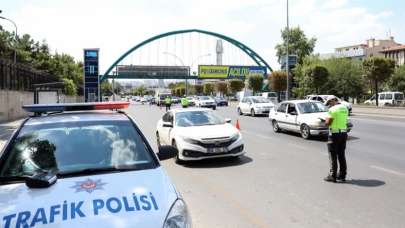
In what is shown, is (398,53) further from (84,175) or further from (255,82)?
(84,175)

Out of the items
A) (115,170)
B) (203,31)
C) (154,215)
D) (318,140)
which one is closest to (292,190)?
(115,170)

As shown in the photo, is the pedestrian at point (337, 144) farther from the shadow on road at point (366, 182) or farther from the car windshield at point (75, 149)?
the car windshield at point (75, 149)

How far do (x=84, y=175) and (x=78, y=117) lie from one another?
1188 millimetres

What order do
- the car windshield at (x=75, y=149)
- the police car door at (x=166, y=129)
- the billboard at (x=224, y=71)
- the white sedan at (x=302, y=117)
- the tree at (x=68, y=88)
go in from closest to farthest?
1. the car windshield at (x=75, y=149)
2. the police car door at (x=166, y=129)
3. the white sedan at (x=302, y=117)
4. the tree at (x=68, y=88)
5. the billboard at (x=224, y=71)

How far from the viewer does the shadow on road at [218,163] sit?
11.1 metres

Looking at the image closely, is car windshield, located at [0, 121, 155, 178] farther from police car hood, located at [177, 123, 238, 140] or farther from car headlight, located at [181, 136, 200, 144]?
police car hood, located at [177, 123, 238, 140]

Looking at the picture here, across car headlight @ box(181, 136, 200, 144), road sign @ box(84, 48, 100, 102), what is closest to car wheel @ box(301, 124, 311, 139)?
car headlight @ box(181, 136, 200, 144)

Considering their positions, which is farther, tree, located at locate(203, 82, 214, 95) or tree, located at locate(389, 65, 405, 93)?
tree, located at locate(203, 82, 214, 95)

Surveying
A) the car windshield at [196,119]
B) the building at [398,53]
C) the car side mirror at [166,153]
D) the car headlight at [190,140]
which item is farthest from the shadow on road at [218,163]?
the building at [398,53]

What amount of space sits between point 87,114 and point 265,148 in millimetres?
9612

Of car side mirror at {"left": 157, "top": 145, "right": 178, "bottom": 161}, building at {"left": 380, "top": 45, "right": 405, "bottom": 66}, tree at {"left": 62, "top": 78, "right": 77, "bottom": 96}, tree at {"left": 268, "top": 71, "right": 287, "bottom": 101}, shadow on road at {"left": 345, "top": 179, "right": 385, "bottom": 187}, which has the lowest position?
shadow on road at {"left": 345, "top": 179, "right": 385, "bottom": 187}

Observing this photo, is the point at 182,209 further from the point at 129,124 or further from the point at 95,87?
the point at 95,87

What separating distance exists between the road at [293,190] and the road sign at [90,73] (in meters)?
22.7

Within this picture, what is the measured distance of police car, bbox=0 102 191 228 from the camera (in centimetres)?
327
